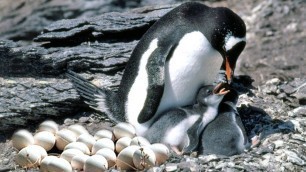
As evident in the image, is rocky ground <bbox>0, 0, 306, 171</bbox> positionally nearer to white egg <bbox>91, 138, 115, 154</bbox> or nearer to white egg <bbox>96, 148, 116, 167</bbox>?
white egg <bbox>96, 148, 116, 167</bbox>

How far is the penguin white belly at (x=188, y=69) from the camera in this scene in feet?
14.8

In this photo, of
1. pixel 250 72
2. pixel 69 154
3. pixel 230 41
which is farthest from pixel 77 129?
pixel 250 72

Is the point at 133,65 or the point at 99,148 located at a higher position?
the point at 133,65

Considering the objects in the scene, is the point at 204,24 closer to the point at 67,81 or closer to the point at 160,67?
the point at 160,67

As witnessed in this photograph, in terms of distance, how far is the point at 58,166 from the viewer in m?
4.24

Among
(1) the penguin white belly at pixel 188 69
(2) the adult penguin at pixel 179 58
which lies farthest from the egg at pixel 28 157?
(1) the penguin white belly at pixel 188 69

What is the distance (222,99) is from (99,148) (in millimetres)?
708

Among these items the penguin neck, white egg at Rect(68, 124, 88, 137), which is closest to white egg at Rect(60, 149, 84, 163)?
white egg at Rect(68, 124, 88, 137)

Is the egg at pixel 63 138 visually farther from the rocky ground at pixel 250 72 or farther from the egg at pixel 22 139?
the rocky ground at pixel 250 72

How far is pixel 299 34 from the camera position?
7406 mm

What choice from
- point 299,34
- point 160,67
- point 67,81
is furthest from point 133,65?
point 299,34

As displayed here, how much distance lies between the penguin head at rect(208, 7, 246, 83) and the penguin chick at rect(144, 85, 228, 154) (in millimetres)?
195

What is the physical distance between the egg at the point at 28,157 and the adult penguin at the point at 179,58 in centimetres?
59

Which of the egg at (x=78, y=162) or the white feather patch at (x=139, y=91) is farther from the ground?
the white feather patch at (x=139, y=91)
